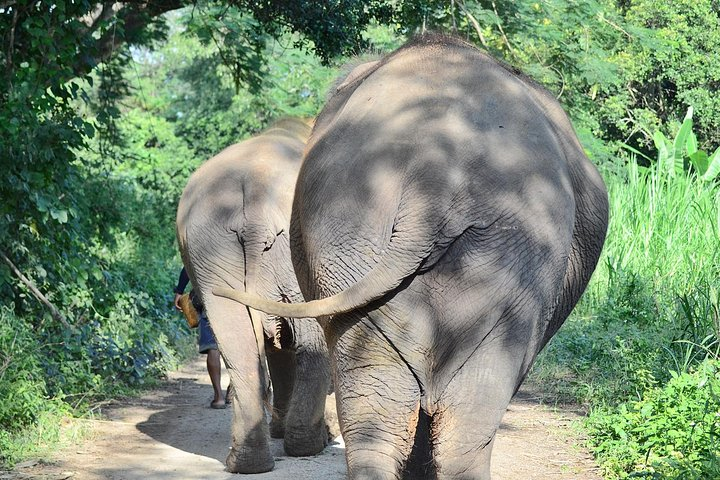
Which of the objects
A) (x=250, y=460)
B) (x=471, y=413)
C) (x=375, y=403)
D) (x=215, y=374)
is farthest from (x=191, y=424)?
(x=471, y=413)

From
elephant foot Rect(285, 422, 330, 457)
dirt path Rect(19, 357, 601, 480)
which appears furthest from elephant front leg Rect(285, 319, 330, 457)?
dirt path Rect(19, 357, 601, 480)

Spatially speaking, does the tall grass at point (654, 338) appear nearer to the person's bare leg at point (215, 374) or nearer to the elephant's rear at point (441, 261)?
Result: the elephant's rear at point (441, 261)

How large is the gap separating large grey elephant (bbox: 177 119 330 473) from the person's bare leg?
2009 millimetres

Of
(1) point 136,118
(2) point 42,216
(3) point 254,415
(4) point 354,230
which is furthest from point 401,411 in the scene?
(1) point 136,118

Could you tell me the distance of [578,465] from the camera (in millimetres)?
6535

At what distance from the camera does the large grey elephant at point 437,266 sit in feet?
10.0

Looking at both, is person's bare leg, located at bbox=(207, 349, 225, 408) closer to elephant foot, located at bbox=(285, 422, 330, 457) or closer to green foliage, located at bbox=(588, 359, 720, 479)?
elephant foot, located at bbox=(285, 422, 330, 457)

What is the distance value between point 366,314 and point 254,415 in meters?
3.43

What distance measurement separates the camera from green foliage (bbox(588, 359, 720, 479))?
5.41 m

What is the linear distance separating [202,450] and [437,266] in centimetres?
456

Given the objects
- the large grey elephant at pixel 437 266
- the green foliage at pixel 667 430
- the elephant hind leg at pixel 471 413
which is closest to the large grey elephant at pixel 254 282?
the green foliage at pixel 667 430

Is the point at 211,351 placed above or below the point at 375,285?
below

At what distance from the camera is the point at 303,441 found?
667 centimetres

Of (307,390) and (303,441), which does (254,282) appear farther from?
(303,441)
